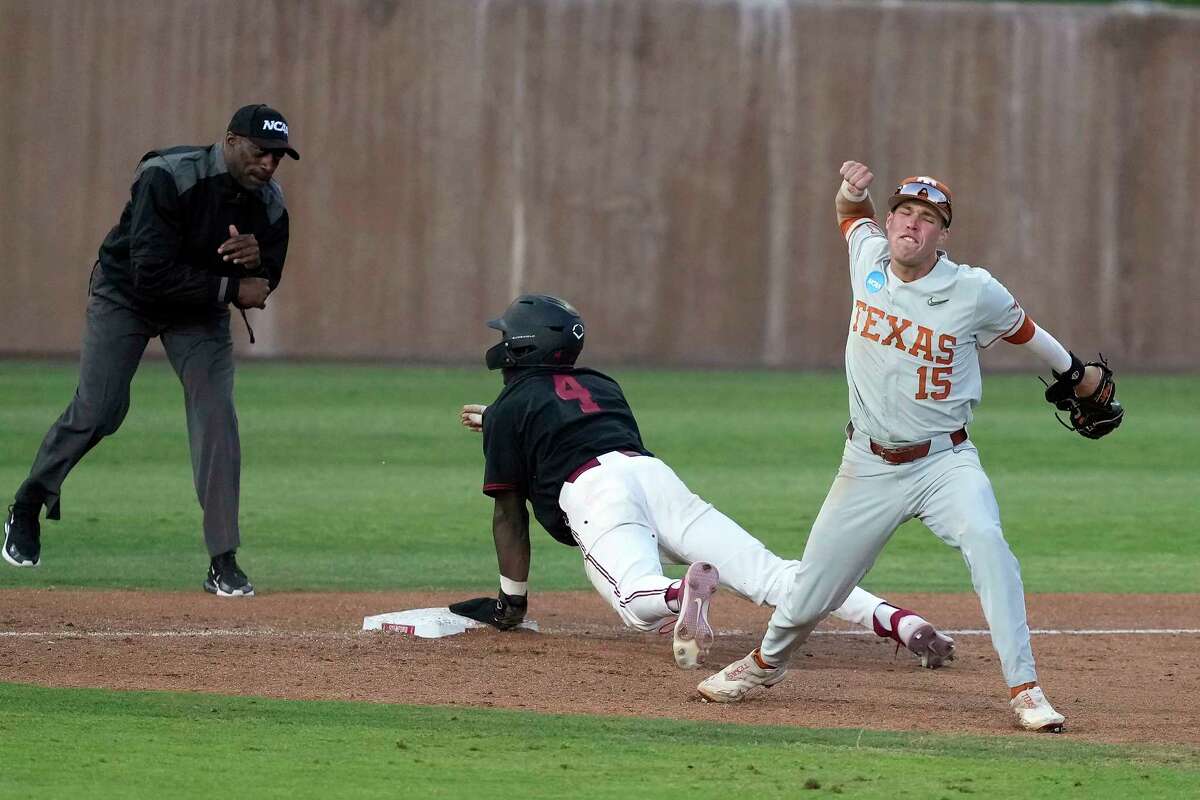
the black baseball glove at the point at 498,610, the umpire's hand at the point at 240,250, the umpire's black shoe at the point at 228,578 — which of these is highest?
→ the umpire's hand at the point at 240,250

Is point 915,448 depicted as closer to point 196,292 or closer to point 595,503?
point 595,503

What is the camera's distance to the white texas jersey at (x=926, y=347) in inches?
233

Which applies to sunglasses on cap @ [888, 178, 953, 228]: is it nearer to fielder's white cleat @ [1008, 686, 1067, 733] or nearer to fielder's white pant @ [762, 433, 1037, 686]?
fielder's white pant @ [762, 433, 1037, 686]

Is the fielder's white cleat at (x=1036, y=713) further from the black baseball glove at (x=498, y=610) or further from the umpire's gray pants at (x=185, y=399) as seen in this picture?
the umpire's gray pants at (x=185, y=399)

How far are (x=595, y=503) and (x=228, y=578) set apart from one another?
233cm

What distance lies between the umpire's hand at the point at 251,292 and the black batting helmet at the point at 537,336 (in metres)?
1.25

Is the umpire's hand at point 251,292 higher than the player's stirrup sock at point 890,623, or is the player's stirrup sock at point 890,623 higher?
the umpire's hand at point 251,292

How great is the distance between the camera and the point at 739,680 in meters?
6.26

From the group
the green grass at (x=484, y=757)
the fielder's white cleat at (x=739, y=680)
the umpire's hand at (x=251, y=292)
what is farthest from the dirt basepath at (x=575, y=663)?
the umpire's hand at (x=251, y=292)

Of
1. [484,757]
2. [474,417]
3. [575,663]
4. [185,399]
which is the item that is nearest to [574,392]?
[474,417]

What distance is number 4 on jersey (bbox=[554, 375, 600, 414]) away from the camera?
7336mm

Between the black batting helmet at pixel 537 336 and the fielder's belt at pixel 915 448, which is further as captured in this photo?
the black batting helmet at pixel 537 336

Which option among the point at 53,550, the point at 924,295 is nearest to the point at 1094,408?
the point at 924,295

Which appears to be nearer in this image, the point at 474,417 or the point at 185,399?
the point at 474,417
